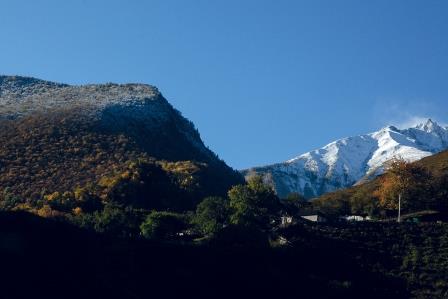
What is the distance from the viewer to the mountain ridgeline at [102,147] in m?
82.1

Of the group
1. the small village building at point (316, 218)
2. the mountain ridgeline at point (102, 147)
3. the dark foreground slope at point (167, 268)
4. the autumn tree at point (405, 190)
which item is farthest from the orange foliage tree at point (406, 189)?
the dark foreground slope at point (167, 268)

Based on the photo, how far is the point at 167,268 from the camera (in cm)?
5553

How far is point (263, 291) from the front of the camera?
181 feet

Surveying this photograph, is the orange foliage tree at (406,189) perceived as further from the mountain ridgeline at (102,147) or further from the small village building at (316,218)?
the mountain ridgeline at (102,147)

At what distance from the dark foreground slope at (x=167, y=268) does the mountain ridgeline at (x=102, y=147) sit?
20112mm

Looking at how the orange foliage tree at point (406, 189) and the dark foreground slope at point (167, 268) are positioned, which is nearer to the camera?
the dark foreground slope at point (167, 268)

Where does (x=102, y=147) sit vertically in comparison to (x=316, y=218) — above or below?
above

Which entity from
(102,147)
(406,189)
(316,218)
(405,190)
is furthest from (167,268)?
(102,147)

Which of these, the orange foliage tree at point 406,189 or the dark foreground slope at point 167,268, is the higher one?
the orange foliage tree at point 406,189

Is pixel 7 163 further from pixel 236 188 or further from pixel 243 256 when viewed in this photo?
pixel 243 256

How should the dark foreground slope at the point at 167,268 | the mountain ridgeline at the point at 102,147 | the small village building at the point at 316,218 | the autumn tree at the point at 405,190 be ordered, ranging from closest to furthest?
the dark foreground slope at the point at 167,268 < the small village building at the point at 316,218 < the mountain ridgeline at the point at 102,147 < the autumn tree at the point at 405,190

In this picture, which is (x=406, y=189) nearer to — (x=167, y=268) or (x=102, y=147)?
(x=102, y=147)

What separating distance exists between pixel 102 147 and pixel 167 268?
1650 inches

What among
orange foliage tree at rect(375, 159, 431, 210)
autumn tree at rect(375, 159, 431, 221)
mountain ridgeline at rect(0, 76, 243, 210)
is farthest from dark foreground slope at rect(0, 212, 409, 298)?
mountain ridgeline at rect(0, 76, 243, 210)
